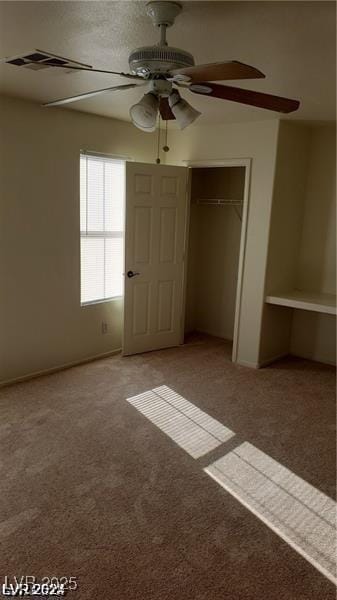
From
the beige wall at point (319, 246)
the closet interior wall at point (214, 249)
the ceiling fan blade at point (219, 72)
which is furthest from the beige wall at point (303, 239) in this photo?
the ceiling fan blade at point (219, 72)

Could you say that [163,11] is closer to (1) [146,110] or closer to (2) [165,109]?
(1) [146,110]

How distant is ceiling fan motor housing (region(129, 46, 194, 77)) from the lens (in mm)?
1754

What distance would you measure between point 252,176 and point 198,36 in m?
2.20

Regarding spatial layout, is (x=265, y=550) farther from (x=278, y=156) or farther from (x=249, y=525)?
(x=278, y=156)

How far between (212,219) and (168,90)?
338cm

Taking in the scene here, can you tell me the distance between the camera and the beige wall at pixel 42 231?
3.56m

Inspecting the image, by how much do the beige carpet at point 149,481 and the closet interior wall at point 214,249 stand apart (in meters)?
1.35

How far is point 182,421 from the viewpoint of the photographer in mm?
Result: 3311

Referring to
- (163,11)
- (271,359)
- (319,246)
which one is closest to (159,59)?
(163,11)

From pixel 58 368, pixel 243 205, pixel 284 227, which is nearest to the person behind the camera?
pixel 58 368

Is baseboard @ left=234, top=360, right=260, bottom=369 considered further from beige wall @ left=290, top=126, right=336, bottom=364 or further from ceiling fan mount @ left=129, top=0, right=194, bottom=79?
ceiling fan mount @ left=129, top=0, right=194, bottom=79

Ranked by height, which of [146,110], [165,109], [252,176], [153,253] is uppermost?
[165,109]

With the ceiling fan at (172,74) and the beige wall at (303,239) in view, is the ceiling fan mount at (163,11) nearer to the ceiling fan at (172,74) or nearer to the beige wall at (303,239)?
the ceiling fan at (172,74)

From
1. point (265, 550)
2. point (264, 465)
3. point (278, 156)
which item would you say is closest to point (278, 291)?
point (278, 156)
